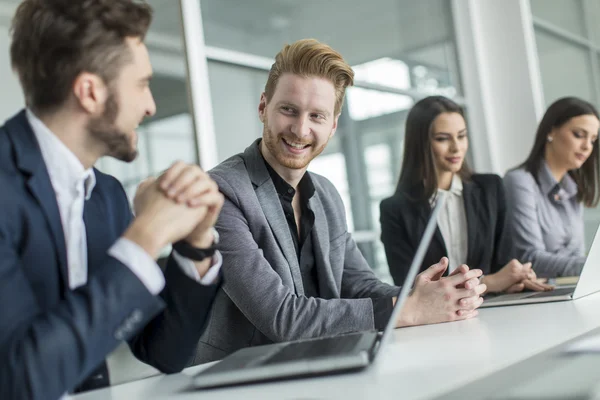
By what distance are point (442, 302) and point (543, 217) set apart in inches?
84.4

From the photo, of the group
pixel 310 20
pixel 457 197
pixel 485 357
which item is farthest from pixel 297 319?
pixel 310 20

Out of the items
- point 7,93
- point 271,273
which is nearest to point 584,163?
point 271,273

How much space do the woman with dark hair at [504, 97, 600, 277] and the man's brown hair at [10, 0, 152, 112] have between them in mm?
2572

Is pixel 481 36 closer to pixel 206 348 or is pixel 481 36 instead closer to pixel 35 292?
pixel 206 348

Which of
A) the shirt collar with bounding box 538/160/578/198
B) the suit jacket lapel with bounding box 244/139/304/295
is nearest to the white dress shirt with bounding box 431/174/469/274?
the shirt collar with bounding box 538/160/578/198

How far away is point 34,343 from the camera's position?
89 centimetres

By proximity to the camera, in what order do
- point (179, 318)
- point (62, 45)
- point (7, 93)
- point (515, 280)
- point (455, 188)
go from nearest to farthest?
point (62, 45)
point (179, 318)
point (515, 280)
point (7, 93)
point (455, 188)

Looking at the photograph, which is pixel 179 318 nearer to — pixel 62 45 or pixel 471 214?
pixel 62 45

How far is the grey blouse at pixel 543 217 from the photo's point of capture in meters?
3.35

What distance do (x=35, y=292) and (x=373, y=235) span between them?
3498 millimetres

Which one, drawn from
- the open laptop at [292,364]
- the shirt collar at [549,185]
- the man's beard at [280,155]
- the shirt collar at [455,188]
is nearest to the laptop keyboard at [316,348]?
the open laptop at [292,364]

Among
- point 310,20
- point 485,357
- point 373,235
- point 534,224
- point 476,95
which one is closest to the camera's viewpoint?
point 485,357

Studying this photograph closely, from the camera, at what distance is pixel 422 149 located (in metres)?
3.17

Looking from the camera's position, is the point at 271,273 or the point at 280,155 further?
the point at 280,155
